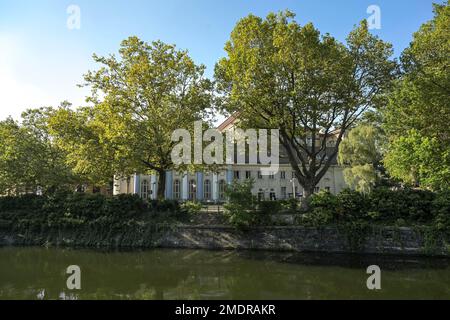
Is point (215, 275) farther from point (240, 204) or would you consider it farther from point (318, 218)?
point (318, 218)

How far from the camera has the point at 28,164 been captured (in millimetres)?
31875

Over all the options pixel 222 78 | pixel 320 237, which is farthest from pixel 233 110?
pixel 320 237

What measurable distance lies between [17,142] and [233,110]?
19.1 m

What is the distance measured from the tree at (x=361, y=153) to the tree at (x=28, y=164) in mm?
29793

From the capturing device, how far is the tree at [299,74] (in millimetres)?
24406

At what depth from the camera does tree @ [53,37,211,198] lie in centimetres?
2606

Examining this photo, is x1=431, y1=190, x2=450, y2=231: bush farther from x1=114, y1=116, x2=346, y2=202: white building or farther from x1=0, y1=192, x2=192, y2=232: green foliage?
x1=114, y1=116, x2=346, y2=202: white building

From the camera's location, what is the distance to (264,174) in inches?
2154

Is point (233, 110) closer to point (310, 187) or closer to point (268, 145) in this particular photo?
point (268, 145)

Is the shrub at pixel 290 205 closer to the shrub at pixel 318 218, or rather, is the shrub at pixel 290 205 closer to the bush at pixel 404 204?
the shrub at pixel 318 218

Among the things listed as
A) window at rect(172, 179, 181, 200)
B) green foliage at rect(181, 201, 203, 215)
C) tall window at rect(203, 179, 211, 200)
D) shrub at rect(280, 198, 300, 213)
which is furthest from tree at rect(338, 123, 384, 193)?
green foliage at rect(181, 201, 203, 215)

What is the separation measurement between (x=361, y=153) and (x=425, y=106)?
17163 mm

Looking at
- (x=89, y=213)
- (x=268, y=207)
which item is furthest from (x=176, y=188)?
(x=268, y=207)

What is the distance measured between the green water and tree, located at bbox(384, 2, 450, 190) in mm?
7342
